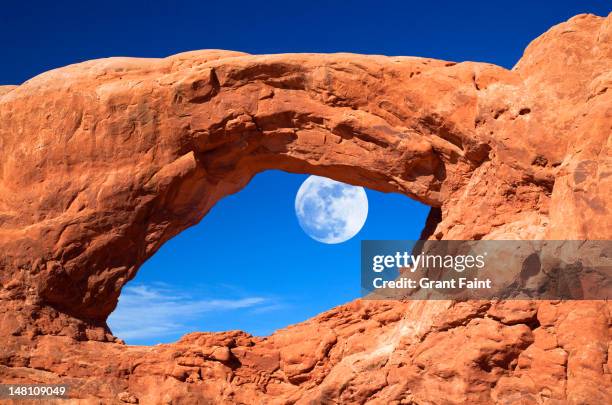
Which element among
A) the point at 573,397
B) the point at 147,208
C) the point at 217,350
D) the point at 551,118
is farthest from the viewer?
the point at 147,208

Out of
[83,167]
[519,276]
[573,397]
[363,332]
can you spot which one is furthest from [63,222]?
[573,397]

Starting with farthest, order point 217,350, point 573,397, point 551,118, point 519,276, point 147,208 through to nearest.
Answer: point 147,208 → point 217,350 → point 551,118 → point 519,276 → point 573,397

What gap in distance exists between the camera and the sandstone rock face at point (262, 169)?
12070 millimetres

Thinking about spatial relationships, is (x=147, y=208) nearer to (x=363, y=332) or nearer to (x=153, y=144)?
(x=153, y=144)

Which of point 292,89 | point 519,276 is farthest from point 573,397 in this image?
point 292,89

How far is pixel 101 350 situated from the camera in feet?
44.0

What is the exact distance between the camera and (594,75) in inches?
493

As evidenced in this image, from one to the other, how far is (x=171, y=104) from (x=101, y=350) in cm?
482

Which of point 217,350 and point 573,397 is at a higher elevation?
point 217,350

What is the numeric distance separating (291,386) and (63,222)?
206 inches

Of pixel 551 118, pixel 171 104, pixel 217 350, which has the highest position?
pixel 171 104

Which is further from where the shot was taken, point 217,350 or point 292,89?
point 292,89

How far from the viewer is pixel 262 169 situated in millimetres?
15172

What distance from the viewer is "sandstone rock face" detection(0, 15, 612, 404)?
12070 millimetres
